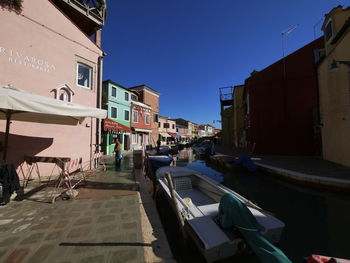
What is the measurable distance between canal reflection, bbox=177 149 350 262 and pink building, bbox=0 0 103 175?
8270mm

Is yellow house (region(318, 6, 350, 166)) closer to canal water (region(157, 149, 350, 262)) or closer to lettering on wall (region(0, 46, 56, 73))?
canal water (region(157, 149, 350, 262))

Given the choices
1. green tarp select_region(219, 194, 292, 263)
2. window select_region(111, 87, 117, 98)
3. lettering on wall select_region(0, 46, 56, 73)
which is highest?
window select_region(111, 87, 117, 98)

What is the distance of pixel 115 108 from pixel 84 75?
439 inches

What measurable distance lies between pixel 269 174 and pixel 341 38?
793 cm

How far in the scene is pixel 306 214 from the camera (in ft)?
16.3

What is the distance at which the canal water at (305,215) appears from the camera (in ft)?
11.1

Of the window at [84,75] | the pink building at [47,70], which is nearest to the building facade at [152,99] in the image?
the window at [84,75]

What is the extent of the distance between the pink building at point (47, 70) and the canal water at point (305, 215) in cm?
677

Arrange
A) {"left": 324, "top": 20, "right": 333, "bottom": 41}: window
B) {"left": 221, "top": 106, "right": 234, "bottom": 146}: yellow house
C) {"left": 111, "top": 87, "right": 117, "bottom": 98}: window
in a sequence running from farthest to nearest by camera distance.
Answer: {"left": 221, "top": 106, "right": 234, "bottom": 146}: yellow house < {"left": 111, "top": 87, "right": 117, "bottom": 98}: window < {"left": 324, "top": 20, "right": 333, "bottom": 41}: window

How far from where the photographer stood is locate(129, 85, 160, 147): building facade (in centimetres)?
2784

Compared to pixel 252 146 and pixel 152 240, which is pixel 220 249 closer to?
pixel 152 240

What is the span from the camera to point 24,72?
6016 millimetres

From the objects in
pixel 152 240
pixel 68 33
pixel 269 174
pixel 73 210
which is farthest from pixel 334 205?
pixel 68 33

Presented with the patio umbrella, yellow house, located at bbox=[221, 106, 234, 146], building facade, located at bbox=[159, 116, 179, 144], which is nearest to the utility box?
the patio umbrella
